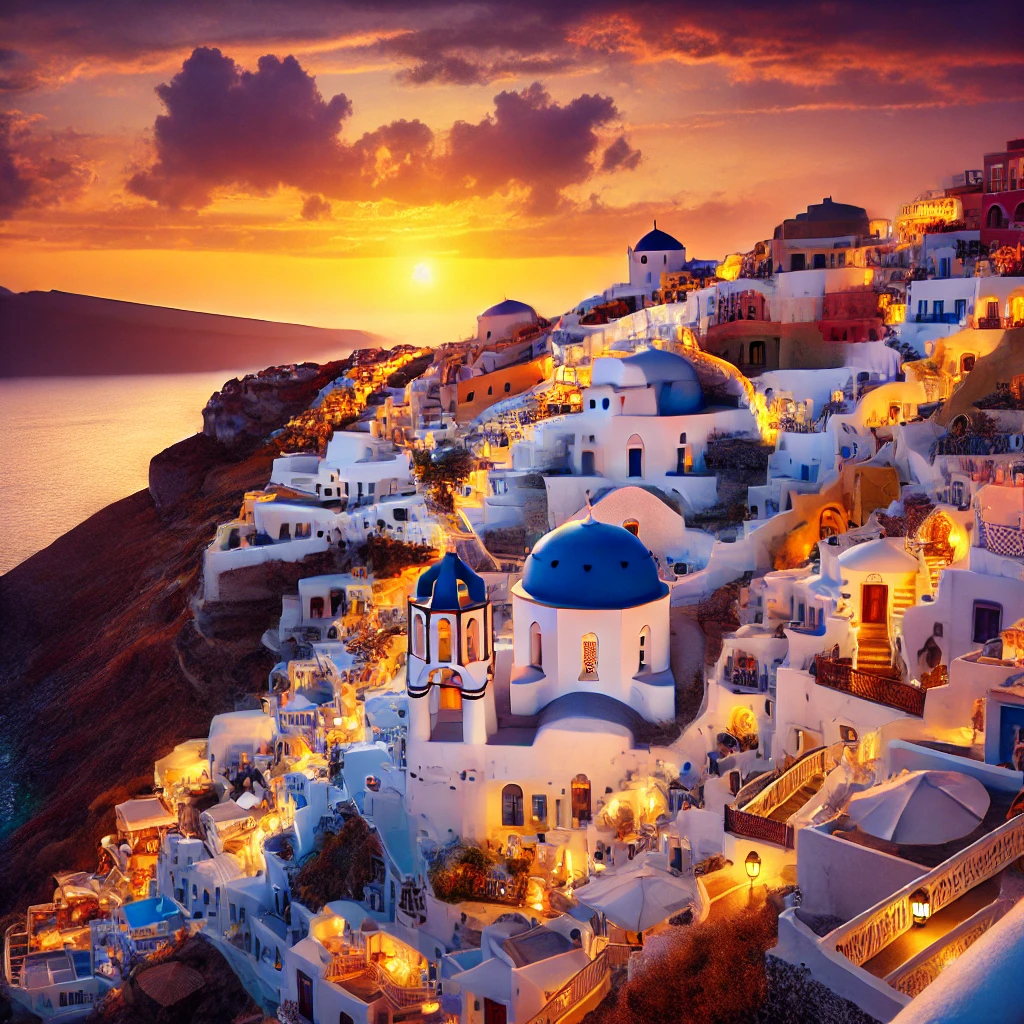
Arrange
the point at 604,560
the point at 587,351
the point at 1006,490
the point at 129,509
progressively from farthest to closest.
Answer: the point at 129,509 → the point at 587,351 → the point at 604,560 → the point at 1006,490

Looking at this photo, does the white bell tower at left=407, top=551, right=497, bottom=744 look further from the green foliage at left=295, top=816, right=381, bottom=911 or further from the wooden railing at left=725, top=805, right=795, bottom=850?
the wooden railing at left=725, top=805, right=795, bottom=850

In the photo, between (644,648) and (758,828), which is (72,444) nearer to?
(644,648)

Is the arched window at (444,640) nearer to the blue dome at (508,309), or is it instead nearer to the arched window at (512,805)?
the arched window at (512,805)

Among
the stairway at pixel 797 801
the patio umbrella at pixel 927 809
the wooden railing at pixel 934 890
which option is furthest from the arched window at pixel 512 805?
the wooden railing at pixel 934 890

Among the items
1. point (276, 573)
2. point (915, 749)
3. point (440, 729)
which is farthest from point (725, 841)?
point (276, 573)

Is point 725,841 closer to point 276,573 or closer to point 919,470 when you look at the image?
point 919,470

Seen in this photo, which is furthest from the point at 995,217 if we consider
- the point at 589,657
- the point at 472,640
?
the point at 472,640

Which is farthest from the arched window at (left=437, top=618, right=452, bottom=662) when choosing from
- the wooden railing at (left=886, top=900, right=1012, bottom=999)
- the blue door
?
A: the wooden railing at (left=886, top=900, right=1012, bottom=999)
